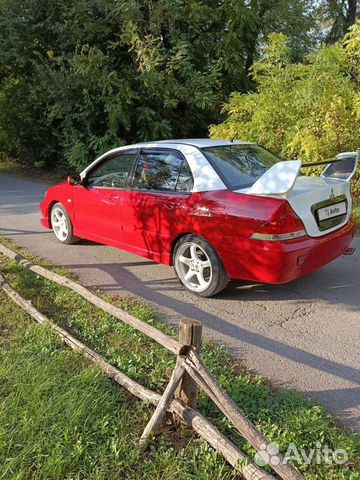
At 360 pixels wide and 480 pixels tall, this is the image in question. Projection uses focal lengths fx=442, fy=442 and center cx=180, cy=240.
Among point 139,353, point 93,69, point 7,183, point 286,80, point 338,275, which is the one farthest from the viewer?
point 7,183

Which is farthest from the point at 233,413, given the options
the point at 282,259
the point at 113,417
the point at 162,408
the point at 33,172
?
the point at 33,172

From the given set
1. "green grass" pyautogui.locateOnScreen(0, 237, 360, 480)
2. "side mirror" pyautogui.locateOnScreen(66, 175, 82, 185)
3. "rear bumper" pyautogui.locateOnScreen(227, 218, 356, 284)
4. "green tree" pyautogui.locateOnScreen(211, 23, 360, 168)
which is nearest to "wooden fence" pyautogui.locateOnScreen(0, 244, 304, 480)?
"green grass" pyautogui.locateOnScreen(0, 237, 360, 480)

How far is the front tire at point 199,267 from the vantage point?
441cm

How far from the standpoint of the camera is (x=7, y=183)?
14750 mm

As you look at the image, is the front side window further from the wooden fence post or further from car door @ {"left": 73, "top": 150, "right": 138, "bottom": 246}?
the wooden fence post

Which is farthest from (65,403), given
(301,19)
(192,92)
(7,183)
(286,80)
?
(301,19)

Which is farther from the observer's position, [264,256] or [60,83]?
[60,83]

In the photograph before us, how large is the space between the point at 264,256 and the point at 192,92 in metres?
9.46

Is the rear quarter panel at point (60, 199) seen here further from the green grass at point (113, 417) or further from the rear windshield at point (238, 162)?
the green grass at point (113, 417)

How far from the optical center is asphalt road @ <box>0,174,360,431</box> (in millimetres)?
3193

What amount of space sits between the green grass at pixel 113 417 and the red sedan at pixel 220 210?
107 centimetres

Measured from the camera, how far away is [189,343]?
2.53 meters

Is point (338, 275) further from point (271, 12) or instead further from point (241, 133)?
point (271, 12)

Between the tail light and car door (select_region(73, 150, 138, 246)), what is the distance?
2023 millimetres
